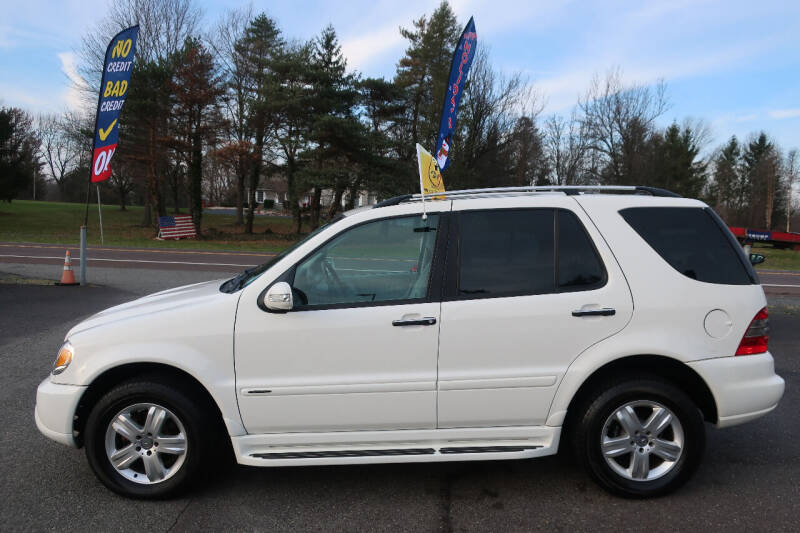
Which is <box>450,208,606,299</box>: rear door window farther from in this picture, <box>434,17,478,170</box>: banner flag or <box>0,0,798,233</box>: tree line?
<box>0,0,798,233</box>: tree line

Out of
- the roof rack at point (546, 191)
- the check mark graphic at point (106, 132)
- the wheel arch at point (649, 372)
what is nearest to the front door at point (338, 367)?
the roof rack at point (546, 191)

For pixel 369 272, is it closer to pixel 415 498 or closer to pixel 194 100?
pixel 415 498

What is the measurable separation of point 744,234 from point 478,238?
104 ft

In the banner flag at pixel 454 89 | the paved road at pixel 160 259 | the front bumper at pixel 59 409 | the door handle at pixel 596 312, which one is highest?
the banner flag at pixel 454 89

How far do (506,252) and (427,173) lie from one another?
1.27 m

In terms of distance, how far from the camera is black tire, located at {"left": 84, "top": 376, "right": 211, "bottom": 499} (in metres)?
3.17

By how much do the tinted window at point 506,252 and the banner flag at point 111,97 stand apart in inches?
482

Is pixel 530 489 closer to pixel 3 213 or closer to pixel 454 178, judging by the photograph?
pixel 454 178

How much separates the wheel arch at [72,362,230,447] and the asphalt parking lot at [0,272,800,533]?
0.43 metres

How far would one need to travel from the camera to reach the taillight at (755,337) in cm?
328

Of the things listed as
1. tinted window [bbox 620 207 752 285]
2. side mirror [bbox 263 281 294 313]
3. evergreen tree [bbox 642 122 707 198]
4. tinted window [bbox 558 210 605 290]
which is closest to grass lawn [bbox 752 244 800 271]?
evergreen tree [bbox 642 122 707 198]

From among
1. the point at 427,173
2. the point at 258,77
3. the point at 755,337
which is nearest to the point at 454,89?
the point at 427,173

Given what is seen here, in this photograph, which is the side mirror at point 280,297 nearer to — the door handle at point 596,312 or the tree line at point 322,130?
the door handle at point 596,312

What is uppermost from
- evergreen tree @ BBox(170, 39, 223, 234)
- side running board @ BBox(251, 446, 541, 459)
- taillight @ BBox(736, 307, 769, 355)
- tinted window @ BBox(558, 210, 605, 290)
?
evergreen tree @ BBox(170, 39, 223, 234)
